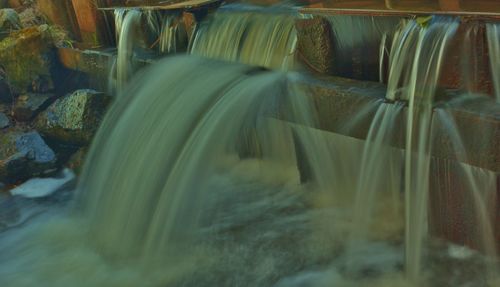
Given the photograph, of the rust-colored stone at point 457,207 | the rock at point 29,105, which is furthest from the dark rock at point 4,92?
the rust-colored stone at point 457,207

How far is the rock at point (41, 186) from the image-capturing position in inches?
248

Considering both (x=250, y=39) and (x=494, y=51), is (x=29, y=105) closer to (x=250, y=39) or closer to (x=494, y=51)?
(x=250, y=39)

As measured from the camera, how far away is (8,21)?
8164mm

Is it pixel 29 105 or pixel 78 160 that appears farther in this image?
pixel 29 105

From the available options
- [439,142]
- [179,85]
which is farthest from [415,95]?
[179,85]

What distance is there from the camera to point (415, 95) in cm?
362

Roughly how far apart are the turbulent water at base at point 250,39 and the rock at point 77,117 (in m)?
1.44

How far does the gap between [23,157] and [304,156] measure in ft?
12.4

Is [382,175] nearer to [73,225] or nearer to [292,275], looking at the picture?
[292,275]

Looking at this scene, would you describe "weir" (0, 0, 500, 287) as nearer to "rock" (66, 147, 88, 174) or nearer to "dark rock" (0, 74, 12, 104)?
"rock" (66, 147, 88, 174)

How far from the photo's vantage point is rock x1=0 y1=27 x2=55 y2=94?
7.53m

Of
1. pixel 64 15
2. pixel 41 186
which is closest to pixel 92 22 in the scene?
pixel 64 15

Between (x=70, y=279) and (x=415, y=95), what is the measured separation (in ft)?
10.0

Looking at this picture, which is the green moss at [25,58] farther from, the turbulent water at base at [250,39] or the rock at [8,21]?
the turbulent water at base at [250,39]
